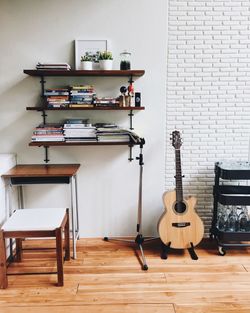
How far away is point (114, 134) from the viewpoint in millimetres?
2715

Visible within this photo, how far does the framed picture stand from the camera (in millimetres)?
2799

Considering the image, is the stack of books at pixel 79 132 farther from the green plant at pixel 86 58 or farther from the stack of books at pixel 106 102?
the green plant at pixel 86 58

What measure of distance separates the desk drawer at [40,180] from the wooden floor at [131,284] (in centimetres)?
69

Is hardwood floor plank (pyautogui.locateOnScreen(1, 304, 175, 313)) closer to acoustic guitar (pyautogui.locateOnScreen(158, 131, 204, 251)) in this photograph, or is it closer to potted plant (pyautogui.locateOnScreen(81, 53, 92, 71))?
acoustic guitar (pyautogui.locateOnScreen(158, 131, 204, 251))

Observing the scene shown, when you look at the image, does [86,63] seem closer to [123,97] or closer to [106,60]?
[106,60]

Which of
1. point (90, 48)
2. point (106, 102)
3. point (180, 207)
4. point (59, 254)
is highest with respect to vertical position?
point (90, 48)

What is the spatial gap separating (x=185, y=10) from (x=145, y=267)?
7.72ft

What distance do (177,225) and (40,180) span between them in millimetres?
1298

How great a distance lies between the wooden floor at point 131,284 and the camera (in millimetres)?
2051

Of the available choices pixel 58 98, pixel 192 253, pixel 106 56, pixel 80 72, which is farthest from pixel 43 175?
pixel 192 253

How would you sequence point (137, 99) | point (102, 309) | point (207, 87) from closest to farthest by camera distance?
point (102, 309) < point (137, 99) < point (207, 87)

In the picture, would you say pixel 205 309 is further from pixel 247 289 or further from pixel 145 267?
pixel 145 267

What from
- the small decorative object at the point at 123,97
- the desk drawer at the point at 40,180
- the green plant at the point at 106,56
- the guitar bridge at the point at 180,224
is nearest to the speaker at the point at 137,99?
the small decorative object at the point at 123,97

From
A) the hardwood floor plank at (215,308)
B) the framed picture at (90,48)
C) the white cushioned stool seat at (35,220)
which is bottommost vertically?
the hardwood floor plank at (215,308)
